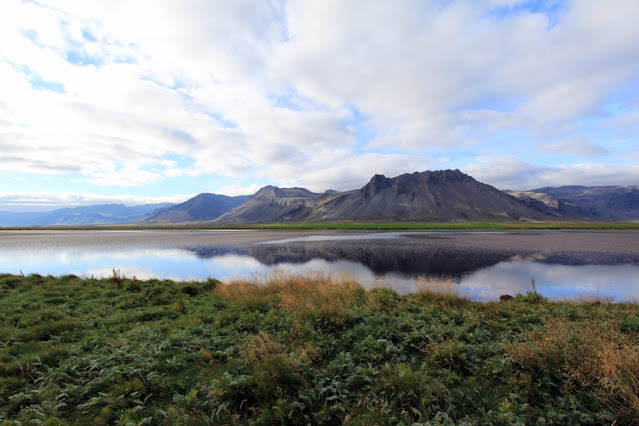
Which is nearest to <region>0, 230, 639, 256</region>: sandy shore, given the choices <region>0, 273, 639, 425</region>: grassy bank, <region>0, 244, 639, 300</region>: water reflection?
<region>0, 244, 639, 300</region>: water reflection

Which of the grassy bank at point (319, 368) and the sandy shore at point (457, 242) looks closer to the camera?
the grassy bank at point (319, 368)

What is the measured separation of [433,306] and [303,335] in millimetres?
5588

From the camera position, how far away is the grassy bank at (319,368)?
193 inches

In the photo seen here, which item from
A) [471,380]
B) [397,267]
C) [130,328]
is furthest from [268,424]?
[397,267]

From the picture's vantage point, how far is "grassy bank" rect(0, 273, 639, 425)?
491 centimetres

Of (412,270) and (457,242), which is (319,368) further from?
(457,242)

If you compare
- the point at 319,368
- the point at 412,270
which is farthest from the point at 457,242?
the point at 319,368

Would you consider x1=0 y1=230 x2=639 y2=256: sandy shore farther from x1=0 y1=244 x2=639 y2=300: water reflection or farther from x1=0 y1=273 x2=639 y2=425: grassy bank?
x1=0 y1=273 x2=639 y2=425: grassy bank

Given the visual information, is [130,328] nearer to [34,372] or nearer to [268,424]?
[34,372]

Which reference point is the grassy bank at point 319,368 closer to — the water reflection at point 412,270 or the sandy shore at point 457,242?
the water reflection at point 412,270

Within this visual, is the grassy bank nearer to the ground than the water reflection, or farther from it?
farther from it

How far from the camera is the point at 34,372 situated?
6.30 meters

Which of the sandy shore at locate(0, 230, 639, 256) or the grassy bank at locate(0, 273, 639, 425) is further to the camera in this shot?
the sandy shore at locate(0, 230, 639, 256)

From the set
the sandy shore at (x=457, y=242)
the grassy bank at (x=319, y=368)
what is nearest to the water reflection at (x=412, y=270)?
the grassy bank at (x=319, y=368)
